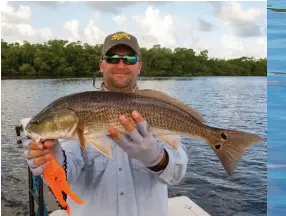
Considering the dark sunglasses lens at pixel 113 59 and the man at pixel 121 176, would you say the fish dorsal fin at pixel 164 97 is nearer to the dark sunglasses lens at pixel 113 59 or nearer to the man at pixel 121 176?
the man at pixel 121 176

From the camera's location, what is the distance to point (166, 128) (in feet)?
5.43

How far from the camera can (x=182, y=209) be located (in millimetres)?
3383

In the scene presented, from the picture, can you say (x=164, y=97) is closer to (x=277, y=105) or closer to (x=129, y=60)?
(x=129, y=60)

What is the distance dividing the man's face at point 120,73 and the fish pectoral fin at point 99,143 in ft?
1.32

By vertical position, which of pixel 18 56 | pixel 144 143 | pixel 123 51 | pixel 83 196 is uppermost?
pixel 18 56

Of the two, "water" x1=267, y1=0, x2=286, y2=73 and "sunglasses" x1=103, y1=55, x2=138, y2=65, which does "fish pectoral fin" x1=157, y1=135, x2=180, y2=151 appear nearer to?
"sunglasses" x1=103, y1=55, x2=138, y2=65

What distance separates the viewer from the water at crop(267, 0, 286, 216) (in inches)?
183

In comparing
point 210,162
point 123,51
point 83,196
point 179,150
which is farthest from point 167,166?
point 210,162

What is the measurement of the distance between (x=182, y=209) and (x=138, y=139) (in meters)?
2.03

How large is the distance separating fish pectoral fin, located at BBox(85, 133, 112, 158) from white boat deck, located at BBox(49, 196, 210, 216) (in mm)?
1809

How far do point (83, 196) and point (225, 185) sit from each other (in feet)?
24.4

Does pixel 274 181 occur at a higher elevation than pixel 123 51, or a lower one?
lower

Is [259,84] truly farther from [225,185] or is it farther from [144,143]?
[144,143]

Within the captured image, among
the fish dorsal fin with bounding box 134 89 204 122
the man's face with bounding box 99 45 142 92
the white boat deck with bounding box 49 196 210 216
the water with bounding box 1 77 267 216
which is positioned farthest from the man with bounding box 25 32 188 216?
the water with bounding box 1 77 267 216
